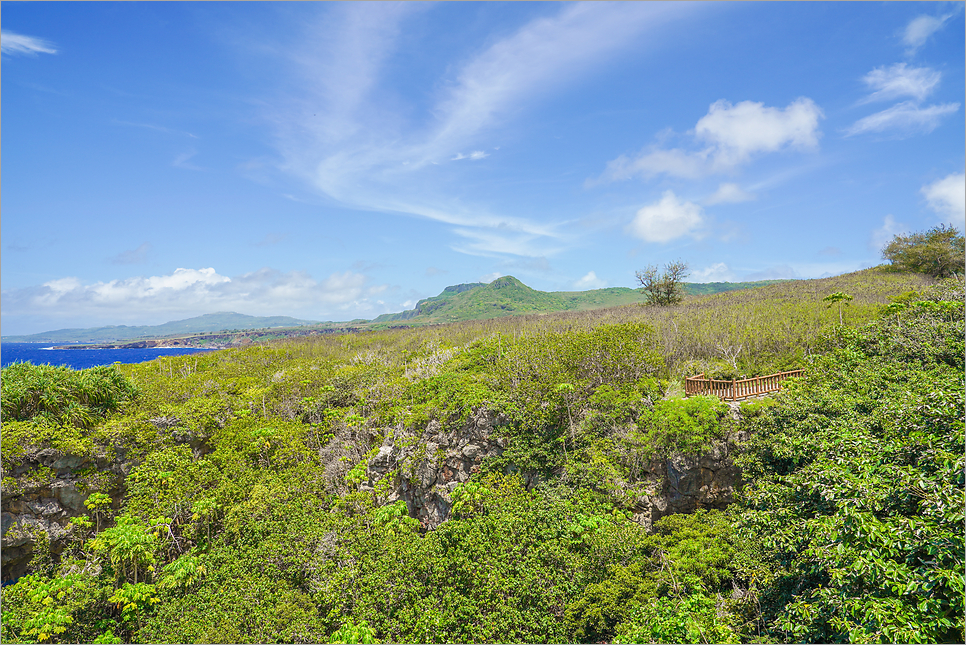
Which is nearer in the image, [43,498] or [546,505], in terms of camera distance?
[546,505]

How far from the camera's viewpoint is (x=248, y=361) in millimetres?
38344

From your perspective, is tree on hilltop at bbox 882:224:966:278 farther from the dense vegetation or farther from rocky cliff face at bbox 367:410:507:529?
rocky cliff face at bbox 367:410:507:529

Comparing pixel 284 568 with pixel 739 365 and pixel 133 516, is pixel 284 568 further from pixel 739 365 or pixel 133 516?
pixel 739 365

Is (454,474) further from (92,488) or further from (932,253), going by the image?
(932,253)

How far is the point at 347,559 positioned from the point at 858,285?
163 ft

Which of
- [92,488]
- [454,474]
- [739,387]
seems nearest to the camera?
[739,387]

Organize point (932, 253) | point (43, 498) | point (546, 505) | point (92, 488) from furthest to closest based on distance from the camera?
point (932, 253), point (92, 488), point (43, 498), point (546, 505)

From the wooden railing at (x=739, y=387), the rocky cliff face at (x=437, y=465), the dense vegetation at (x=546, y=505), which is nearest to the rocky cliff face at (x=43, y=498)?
the dense vegetation at (x=546, y=505)

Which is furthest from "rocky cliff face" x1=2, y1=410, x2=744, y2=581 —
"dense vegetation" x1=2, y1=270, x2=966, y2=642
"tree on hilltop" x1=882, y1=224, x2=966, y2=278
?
"tree on hilltop" x1=882, y1=224, x2=966, y2=278

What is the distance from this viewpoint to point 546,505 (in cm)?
1515

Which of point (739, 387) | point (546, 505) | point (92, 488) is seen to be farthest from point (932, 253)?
point (92, 488)

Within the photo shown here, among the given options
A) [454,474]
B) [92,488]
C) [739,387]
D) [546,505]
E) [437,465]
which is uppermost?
[739,387]

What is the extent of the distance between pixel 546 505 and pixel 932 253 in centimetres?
5653

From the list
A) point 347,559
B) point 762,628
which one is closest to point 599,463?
point 762,628
